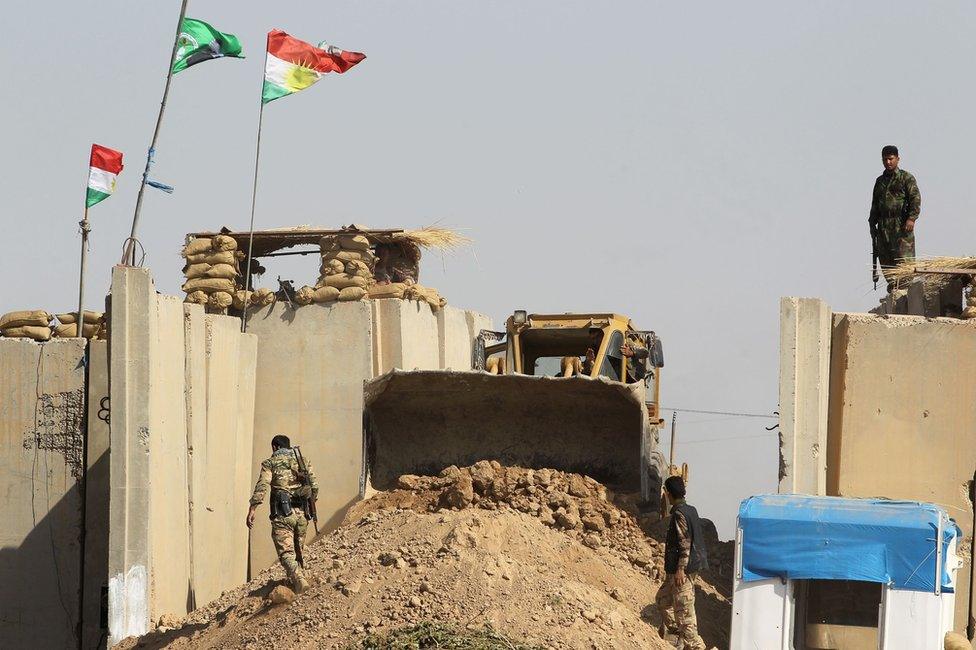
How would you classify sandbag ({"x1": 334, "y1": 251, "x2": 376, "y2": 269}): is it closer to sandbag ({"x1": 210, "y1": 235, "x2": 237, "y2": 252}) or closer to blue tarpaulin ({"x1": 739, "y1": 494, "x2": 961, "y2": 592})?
sandbag ({"x1": 210, "y1": 235, "x2": 237, "y2": 252})

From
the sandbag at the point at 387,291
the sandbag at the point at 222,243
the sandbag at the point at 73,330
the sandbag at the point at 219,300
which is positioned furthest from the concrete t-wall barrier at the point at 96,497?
the sandbag at the point at 387,291

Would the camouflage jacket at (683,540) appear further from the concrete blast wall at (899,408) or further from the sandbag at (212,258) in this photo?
the sandbag at (212,258)

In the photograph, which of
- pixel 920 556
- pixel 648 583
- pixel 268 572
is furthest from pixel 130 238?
pixel 920 556

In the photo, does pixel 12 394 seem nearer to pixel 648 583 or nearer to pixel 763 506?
pixel 648 583

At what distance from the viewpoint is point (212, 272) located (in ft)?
53.6

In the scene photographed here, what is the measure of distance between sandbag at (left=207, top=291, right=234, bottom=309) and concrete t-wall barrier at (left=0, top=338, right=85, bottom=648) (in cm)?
143

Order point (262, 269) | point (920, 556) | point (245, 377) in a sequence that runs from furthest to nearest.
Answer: point (262, 269) < point (245, 377) < point (920, 556)

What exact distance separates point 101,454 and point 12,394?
1.15 metres

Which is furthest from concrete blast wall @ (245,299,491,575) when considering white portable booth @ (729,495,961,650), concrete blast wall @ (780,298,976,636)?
white portable booth @ (729,495,961,650)

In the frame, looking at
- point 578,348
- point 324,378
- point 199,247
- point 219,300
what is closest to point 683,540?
point 578,348

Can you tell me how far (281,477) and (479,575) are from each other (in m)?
1.69

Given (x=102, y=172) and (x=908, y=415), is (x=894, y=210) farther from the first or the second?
(x=102, y=172)

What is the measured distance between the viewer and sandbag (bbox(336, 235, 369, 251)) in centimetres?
1634

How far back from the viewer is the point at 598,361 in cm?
1555
